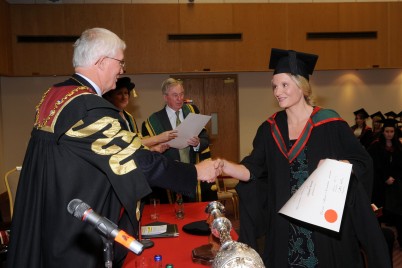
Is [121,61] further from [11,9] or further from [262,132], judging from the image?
[11,9]

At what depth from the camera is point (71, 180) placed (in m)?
1.84

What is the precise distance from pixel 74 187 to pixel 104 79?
58 cm

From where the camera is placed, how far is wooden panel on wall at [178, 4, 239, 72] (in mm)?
8523

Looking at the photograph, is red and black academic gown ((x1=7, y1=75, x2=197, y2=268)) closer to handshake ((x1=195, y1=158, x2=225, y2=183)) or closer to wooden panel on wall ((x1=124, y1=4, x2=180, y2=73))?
handshake ((x1=195, y1=158, x2=225, y2=183))

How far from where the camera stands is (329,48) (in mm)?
8758

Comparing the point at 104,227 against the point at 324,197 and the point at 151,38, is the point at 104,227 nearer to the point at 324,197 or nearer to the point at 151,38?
the point at 324,197

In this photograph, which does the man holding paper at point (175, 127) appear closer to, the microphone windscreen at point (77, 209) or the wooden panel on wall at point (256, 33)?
the microphone windscreen at point (77, 209)

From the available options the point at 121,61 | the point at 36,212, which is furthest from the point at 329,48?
the point at 36,212

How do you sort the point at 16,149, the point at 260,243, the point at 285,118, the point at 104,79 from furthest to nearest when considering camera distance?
the point at 16,149 → the point at 260,243 → the point at 285,118 → the point at 104,79

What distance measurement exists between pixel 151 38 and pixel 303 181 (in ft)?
21.9

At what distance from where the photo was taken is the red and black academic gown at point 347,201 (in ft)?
7.54

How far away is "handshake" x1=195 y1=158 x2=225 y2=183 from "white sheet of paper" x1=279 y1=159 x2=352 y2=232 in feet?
1.58

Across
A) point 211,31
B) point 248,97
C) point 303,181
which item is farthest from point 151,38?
point 303,181

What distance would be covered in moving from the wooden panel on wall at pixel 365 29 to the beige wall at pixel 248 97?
575 mm
